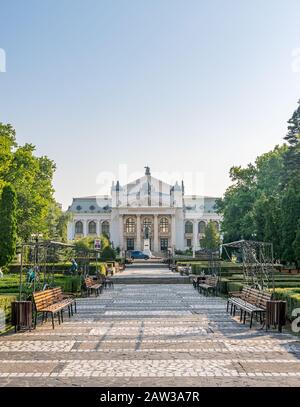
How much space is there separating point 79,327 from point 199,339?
321 cm

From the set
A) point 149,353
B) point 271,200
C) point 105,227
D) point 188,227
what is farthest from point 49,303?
point 105,227

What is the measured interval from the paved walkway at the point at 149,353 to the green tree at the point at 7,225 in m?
16.1

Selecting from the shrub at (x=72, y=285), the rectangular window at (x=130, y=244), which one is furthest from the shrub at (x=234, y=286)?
the rectangular window at (x=130, y=244)

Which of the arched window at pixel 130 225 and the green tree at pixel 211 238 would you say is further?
the arched window at pixel 130 225

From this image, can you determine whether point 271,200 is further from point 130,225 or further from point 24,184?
point 130,225

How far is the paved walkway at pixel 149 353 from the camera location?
755 centimetres

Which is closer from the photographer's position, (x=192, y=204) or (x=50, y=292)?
(x=50, y=292)

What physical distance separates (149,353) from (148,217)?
318 ft

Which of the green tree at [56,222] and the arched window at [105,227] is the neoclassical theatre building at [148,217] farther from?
the green tree at [56,222]

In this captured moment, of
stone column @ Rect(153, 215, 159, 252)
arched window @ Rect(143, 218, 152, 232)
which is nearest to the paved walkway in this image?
stone column @ Rect(153, 215, 159, 252)

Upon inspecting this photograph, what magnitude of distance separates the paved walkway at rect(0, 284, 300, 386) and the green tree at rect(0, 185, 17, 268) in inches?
632

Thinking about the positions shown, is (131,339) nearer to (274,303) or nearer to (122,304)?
(274,303)
